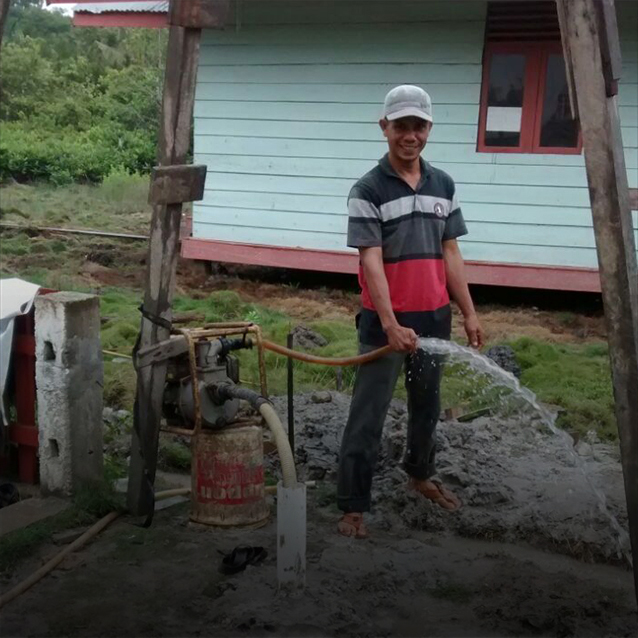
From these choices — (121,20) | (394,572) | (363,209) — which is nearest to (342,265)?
(121,20)

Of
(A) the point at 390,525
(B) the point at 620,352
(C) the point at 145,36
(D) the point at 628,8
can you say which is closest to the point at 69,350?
(A) the point at 390,525

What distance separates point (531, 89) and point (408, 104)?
6.35m

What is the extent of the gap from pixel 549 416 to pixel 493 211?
16.2 ft

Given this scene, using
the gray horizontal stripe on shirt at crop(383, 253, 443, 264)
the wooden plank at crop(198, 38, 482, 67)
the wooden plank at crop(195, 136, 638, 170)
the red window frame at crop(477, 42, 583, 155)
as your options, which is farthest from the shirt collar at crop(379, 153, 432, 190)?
the wooden plank at crop(198, 38, 482, 67)

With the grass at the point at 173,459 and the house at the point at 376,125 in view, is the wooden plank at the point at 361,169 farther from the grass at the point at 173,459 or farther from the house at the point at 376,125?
the grass at the point at 173,459

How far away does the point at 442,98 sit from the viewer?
390 inches

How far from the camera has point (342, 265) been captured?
10461mm

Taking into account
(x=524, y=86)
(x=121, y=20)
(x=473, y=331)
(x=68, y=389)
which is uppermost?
(x=121, y=20)

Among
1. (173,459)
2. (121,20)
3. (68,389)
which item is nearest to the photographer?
(68,389)

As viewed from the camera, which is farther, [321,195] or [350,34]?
[321,195]

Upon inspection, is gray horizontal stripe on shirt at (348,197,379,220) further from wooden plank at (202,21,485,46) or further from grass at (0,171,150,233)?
grass at (0,171,150,233)

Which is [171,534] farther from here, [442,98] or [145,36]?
[145,36]

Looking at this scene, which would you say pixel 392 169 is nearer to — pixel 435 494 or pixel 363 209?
pixel 363 209

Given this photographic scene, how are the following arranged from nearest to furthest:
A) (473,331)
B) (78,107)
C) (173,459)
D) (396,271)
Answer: (396,271) → (473,331) → (173,459) → (78,107)
